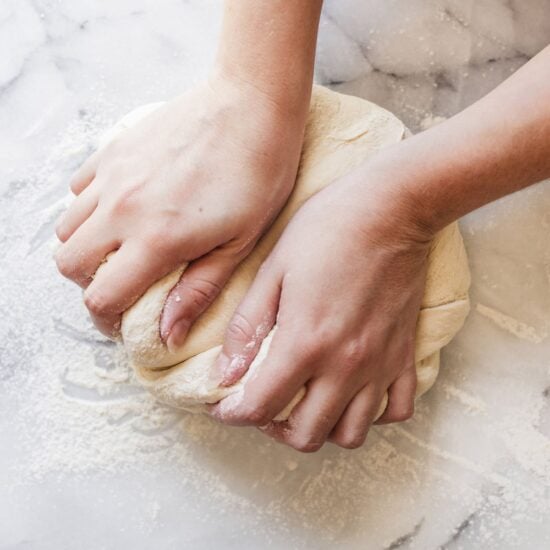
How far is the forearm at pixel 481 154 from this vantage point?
2.43ft

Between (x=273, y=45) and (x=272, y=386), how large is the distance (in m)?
0.38

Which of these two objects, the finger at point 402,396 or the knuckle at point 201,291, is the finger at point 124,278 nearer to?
the knuckle at point 201,291

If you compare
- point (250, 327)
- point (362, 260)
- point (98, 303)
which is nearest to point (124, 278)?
point (98, 303)

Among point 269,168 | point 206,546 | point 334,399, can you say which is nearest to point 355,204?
point 269,168

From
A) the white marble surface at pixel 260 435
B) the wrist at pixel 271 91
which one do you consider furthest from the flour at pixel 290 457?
the wrist at pixel 271 91

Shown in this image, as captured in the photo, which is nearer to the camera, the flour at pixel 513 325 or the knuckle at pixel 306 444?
the knuckle at pixel 306 444

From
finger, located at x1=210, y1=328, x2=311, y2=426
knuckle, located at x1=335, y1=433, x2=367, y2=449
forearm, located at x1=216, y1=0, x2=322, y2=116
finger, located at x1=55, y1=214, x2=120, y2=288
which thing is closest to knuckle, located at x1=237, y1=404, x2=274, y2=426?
Result: finger, located at x1=210, y1=328, x2=311, y2=426

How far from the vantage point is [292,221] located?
0.83 meters

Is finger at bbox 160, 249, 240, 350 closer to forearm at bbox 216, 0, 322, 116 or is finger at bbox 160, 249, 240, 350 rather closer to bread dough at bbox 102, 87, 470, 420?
bread dough at bbox 102, 87, 470, 420

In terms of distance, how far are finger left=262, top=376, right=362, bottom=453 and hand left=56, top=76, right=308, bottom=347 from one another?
156 mm

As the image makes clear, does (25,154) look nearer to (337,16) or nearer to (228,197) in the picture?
(228,197)

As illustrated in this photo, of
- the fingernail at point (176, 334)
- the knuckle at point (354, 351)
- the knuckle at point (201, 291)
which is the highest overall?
the knuckle at point (201, 291)

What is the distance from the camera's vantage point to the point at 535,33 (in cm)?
102

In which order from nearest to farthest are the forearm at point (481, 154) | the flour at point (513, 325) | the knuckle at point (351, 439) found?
the forearm at point (481, 154) < the knuckle at point (351, 439) < the flour at point (513, 325)
